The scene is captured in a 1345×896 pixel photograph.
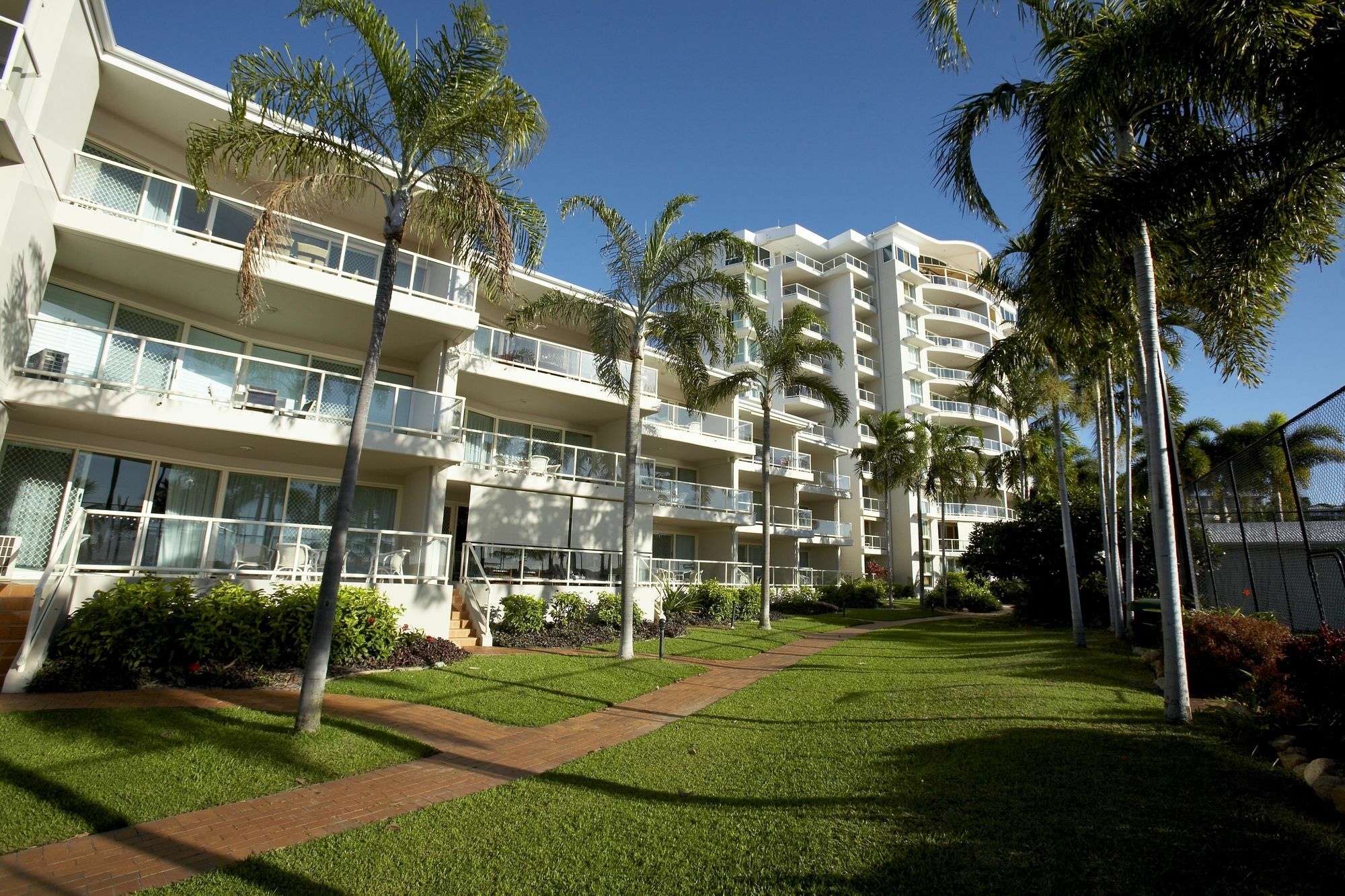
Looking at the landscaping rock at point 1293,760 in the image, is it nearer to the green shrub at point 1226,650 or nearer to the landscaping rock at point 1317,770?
the landscaping rock at point 1317,770

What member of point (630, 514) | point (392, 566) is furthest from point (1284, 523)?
point (392, 566)

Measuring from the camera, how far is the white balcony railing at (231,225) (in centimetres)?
1167

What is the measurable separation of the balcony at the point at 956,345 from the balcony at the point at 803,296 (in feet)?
31.3

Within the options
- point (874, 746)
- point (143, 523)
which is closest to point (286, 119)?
point (143, 523)

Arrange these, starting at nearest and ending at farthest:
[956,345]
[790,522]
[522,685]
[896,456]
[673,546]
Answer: [522,685] → [673,546] → [896,456] → [790,522] → [956,345]

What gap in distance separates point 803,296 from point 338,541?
1777 inches

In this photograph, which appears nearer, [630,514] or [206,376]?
[206,376]

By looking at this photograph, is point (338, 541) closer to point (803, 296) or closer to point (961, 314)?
point (803, 296)

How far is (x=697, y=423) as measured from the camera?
85.6ft

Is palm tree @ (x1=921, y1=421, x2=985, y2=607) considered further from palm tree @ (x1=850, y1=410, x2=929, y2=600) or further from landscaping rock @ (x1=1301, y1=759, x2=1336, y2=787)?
landscaping rock @ (x1=1301, y1=759, x2=1336, y2=787)

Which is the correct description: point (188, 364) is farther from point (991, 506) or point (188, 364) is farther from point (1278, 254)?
Answer: point (991, 506)

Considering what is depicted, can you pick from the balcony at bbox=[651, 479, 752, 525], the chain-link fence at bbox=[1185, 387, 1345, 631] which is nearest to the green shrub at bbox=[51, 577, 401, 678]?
the balcony at bbox=[651, 479, 752, 525]

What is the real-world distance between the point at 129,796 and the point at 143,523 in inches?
265

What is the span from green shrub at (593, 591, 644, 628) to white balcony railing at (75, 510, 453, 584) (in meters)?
4.99
